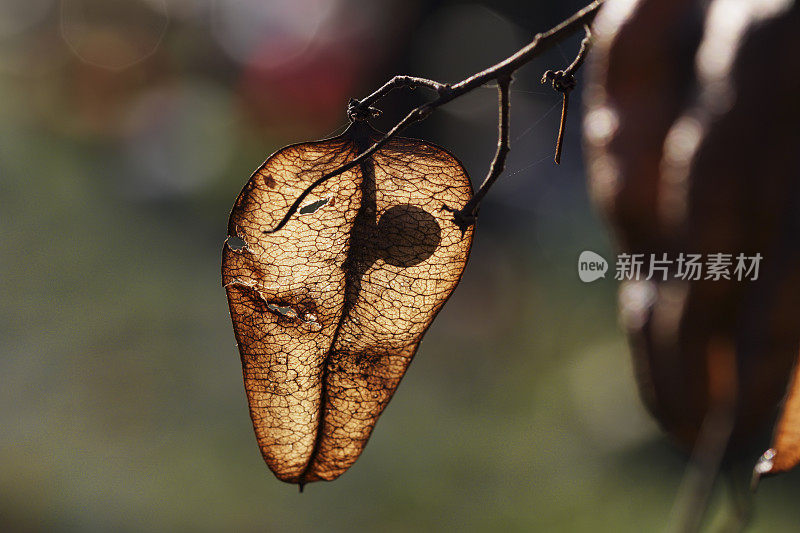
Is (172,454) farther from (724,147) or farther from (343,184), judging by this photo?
(724,147)

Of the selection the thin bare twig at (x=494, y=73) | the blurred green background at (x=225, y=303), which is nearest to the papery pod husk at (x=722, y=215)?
the thin bare twig at (x=494, y=73)

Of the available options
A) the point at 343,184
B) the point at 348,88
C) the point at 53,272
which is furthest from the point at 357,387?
the point at 348,88

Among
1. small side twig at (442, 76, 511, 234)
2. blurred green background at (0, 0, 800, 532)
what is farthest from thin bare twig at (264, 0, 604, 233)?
blurred green background at (0, 0, 800, 532)

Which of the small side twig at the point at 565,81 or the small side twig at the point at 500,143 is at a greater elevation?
the small side twig at the point at 565,81

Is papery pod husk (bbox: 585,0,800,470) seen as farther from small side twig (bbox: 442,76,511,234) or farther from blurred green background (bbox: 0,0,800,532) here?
blurred green background (bbox: 0,0,800,532)

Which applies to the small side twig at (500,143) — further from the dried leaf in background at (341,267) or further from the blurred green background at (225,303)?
the blurred green background at (225,303)

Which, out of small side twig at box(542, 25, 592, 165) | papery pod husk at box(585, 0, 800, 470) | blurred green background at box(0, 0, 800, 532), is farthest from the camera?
blurred green background at box(0, 0, 800, 532)
